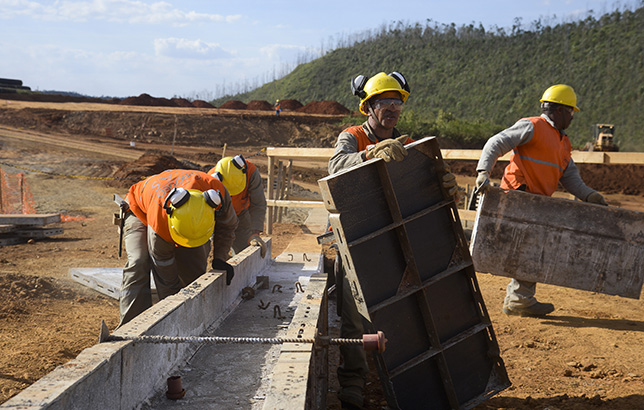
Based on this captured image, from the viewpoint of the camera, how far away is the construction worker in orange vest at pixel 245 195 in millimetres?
6812

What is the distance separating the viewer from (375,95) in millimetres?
4188

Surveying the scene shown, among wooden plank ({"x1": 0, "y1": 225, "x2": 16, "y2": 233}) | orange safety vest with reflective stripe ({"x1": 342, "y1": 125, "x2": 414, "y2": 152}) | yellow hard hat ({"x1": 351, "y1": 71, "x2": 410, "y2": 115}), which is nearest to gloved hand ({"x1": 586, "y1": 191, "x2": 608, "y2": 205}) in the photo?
yellow hard hat ({"x1": 351, "y1": 71, "x2": 410, "y2": 115})

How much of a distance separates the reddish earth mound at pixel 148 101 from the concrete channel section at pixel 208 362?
35.5 metres

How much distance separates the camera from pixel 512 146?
568 centimetres

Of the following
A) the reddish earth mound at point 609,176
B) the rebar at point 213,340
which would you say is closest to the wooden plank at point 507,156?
the rebar at point 213,340

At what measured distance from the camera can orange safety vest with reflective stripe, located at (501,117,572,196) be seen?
18.8 feet

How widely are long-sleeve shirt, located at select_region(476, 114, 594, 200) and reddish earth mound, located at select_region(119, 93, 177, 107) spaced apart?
119 ft

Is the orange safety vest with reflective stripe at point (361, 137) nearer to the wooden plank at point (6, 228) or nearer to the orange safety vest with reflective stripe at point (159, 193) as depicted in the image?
the orange safety vest with reflective stripe at point (159, 193)

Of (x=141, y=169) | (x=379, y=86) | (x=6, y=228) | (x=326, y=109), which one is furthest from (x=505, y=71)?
(x=379, y=86)

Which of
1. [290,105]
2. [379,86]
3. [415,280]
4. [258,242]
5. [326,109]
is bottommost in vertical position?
[258,242]

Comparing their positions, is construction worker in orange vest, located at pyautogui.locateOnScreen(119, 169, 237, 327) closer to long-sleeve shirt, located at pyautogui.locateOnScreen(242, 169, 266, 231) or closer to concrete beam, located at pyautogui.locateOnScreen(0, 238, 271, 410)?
concrete beam, located at pyautogui.locateOnScreen(0, 238, 271, 410)

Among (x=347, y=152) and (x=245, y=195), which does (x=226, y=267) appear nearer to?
(x=347, y=152)

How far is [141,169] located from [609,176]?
18106 mm

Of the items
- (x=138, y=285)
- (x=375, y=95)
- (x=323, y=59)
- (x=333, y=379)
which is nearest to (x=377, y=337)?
(x=375, y=95)
